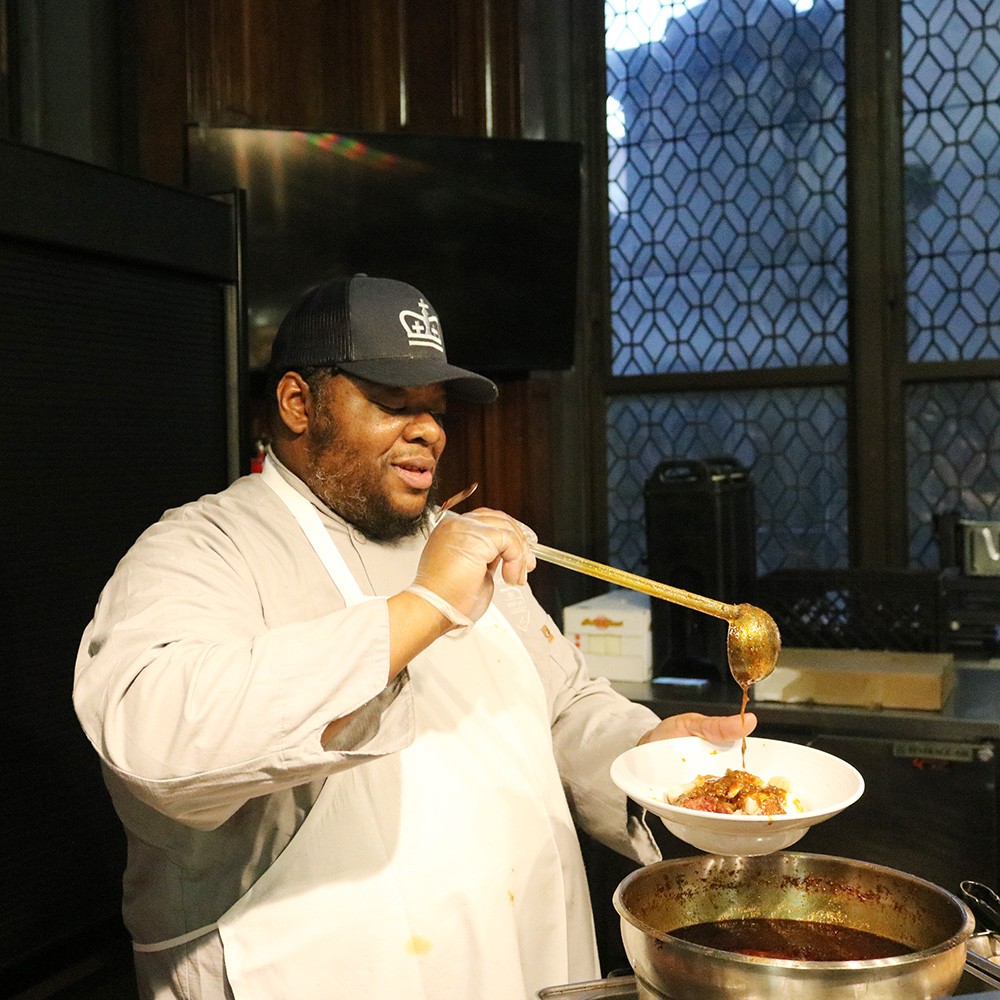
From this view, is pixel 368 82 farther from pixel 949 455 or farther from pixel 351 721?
pixel 351 721

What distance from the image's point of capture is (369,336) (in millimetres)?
1788

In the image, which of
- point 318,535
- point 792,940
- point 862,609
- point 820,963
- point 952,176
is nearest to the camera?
point 820,963

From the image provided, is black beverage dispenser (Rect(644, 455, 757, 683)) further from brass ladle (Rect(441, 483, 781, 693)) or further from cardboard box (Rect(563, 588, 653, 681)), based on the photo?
brass ladle (Rect(441, 483, 781, 693))

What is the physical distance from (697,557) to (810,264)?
1278 millimetres

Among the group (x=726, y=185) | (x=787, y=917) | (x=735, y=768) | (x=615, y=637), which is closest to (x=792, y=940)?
(x=787, y=917)

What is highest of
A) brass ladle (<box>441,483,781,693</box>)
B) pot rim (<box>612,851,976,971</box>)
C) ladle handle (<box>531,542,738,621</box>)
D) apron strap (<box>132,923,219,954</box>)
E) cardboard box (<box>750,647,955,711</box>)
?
ladle handle (<box>531,542,738,621</box>)

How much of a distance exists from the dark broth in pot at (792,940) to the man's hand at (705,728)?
0.38 m

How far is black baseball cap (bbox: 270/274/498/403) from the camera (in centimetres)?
178

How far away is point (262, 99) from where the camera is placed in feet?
10.4

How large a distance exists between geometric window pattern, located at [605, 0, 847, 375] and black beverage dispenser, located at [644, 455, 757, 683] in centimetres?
86

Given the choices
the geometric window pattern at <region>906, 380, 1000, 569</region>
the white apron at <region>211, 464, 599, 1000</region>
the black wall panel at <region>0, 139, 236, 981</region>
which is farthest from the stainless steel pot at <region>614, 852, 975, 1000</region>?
the geometric window pattern at <region>906, 380, 1000, 569</region>

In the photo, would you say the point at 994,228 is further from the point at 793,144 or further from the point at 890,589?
the point at 890,589

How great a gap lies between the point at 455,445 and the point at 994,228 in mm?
1775

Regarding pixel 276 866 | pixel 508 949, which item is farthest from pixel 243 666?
pixel 508 949
